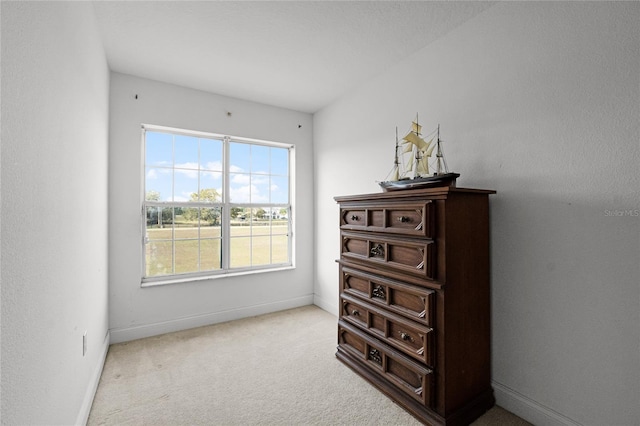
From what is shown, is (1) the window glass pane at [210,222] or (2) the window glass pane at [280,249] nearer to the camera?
(1) the window glass pane at [210,222]

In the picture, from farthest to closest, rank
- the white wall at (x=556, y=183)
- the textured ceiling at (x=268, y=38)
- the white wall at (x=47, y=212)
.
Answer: the textured ceiling at (x=268, y=38)
the white wall at (x=556, y=183)
the white wall at (x=47, y=212)

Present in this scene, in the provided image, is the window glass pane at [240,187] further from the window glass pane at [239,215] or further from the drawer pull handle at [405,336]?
the drawer pull handle at [405,336]

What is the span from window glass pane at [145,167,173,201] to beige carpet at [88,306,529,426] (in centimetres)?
145

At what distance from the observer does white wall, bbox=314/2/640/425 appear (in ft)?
4.88

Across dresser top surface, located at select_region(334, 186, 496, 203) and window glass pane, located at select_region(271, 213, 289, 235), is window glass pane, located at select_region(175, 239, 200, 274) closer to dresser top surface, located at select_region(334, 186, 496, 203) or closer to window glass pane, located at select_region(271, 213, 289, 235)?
window glass pane, located at select_region(271, 213, 289, 235)

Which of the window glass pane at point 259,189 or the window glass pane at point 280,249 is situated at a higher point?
the window glass pane at point 259,189

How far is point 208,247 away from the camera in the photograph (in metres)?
3.43

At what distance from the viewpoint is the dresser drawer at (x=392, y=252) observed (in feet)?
5.81

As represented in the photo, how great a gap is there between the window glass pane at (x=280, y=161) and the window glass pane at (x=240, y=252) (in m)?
0.97

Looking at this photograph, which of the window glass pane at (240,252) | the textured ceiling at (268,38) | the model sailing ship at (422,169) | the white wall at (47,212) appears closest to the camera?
the white wall at (47,212)

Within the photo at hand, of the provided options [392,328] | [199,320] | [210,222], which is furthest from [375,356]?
[210,222]

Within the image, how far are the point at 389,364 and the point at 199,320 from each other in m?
2.17

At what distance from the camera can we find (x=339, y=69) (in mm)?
2885

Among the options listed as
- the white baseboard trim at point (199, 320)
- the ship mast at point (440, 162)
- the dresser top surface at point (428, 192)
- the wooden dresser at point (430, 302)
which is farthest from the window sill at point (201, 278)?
the ship mast at point (440, 162)
